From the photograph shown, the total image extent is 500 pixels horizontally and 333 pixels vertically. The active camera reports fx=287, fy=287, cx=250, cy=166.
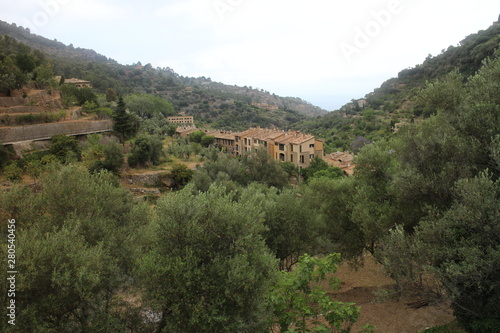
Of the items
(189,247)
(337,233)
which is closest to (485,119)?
(337,233)

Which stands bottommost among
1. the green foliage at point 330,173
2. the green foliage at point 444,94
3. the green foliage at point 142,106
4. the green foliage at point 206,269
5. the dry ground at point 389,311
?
the dry ground at point 389,311

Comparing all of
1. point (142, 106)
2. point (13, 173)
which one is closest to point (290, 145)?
point (13, 173)

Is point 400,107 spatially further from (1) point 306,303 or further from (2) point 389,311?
(1) point 306,303

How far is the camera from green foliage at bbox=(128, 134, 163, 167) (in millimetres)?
34094

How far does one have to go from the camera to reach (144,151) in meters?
34.3

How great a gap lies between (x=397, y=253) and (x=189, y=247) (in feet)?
20.8

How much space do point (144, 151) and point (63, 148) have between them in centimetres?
822

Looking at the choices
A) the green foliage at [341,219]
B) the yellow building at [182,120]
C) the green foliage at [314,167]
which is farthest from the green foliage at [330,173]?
the yellow building at [182,120]

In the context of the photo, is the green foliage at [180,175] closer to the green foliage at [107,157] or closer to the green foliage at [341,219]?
the green foliage at [107,157]

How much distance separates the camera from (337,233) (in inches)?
603

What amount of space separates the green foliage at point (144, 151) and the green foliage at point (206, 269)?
28344 millimetres

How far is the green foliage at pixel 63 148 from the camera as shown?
92.2 feet

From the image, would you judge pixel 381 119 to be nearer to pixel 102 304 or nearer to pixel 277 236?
pixel 277 236

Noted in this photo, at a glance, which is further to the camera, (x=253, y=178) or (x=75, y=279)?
(x=253, y=178)
